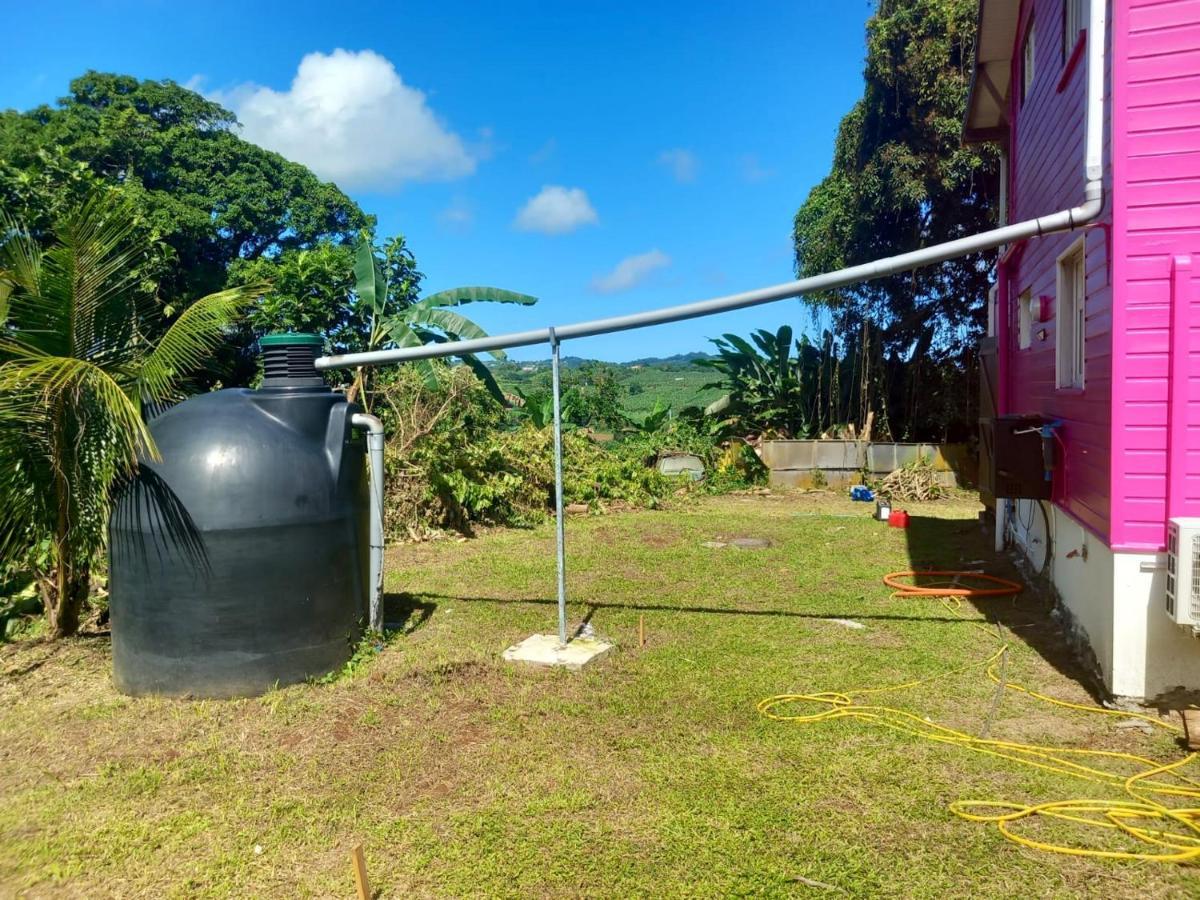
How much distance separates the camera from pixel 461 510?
11227 mm

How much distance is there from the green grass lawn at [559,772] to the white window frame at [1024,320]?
9.24 ft

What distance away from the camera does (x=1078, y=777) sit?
12.3 feet

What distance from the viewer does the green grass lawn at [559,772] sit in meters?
3.10

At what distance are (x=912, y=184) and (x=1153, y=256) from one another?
1185 cm

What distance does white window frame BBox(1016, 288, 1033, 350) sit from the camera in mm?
7852

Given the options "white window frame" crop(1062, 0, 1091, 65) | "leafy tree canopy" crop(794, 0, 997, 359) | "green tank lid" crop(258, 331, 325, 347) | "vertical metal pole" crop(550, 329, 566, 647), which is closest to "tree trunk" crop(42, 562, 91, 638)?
"green tank lid" crop(258, 331, 325, 347)

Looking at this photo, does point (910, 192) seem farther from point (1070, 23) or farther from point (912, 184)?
point (1070, 23)

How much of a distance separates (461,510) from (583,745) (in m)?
7.24

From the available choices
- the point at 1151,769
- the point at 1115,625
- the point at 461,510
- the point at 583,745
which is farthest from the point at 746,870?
the point at 461,510

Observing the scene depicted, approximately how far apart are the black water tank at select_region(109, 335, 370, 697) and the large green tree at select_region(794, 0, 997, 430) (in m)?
13.4

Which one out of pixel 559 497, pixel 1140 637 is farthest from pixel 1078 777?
pixel 559 497

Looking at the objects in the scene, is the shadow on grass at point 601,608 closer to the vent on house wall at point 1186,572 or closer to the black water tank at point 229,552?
the black water tank at point 229,552

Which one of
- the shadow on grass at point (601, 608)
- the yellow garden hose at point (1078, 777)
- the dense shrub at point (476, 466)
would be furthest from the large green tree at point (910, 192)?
the yellow garden hose at point (1078, 777)

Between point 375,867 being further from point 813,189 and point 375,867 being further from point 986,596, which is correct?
point 813,189
